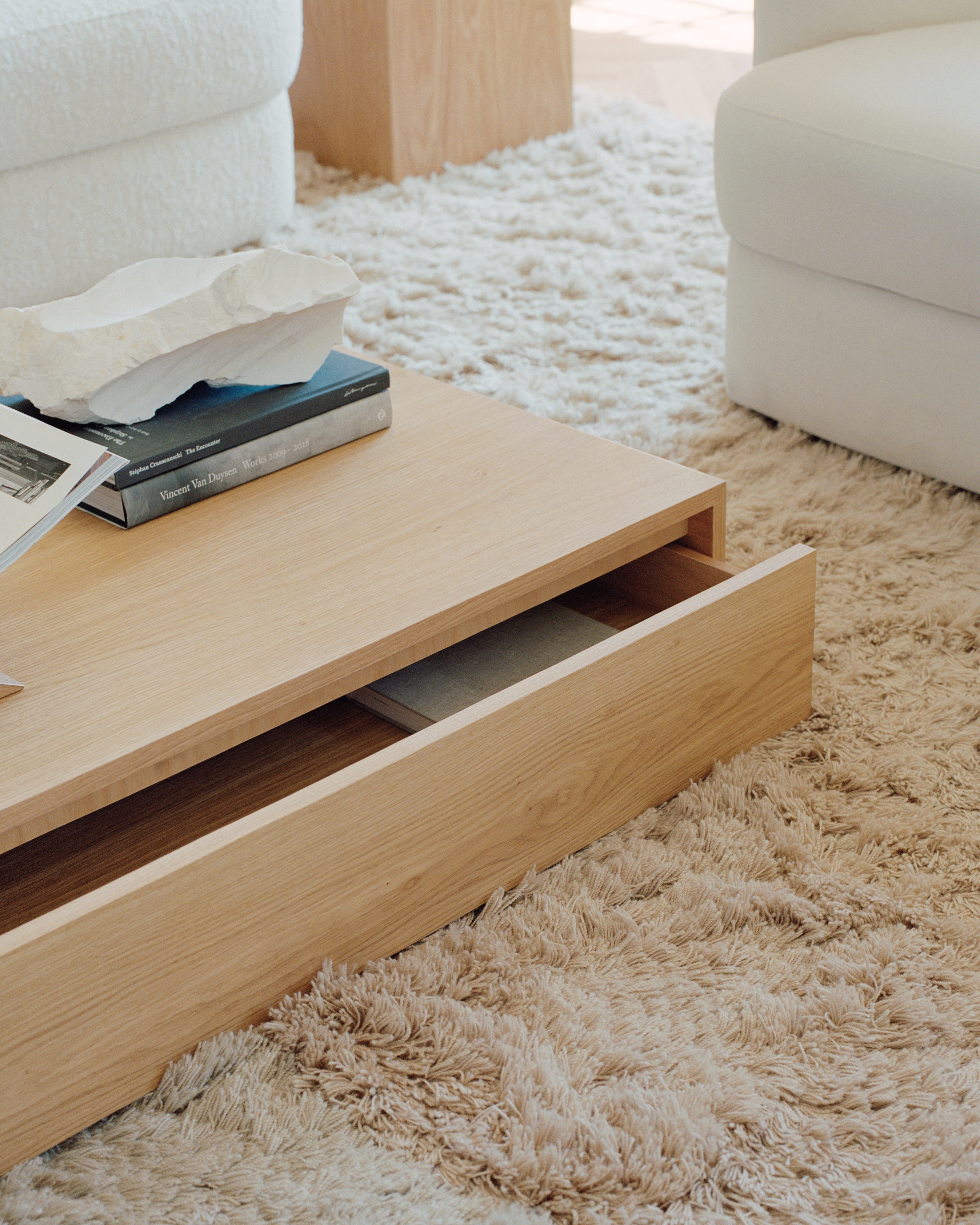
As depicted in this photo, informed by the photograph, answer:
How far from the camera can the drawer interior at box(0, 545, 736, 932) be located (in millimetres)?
886

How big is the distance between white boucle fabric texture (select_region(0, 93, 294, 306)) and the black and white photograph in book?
3.92 feet

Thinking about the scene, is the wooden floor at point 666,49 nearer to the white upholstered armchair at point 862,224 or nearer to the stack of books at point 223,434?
the white upholstered armchair at point 862,224

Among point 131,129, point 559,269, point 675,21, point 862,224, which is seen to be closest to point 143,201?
point 131,129

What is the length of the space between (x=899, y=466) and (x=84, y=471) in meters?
0.97

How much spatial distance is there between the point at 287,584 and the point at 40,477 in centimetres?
18

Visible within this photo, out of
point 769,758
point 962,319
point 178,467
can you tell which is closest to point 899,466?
point 962,319

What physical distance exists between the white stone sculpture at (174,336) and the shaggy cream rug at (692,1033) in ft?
1.56

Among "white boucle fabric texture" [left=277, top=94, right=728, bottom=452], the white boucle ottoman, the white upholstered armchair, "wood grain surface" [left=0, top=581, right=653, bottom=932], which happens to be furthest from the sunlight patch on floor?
"wood grain surface" [left=0, top=581, right=653, bottom=932]

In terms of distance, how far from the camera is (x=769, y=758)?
3.57 feet

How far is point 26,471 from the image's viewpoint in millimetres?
921

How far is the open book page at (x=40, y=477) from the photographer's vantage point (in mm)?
875

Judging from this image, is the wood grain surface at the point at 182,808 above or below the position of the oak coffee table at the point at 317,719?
below

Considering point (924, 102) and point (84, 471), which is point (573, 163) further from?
point (84, 471)

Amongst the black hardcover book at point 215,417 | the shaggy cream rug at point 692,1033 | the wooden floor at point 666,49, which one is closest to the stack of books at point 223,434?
the black hardcover book at point 215,417
